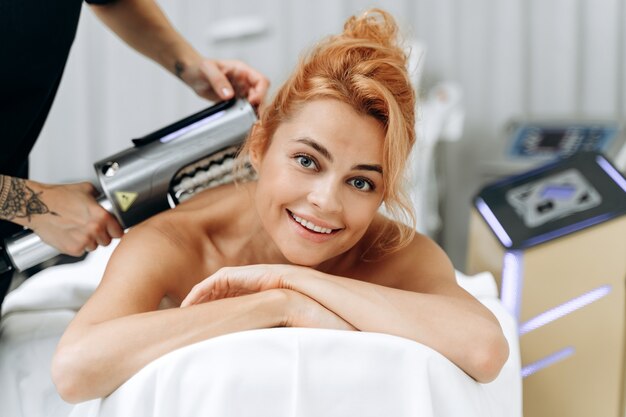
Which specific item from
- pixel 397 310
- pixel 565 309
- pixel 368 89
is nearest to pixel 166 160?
pixel 368 89

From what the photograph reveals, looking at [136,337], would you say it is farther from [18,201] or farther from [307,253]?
[18,201]

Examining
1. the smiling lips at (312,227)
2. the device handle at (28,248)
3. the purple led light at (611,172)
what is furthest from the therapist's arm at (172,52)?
the purple led light at (611,172)

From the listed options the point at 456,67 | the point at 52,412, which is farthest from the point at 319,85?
the point at 456,67

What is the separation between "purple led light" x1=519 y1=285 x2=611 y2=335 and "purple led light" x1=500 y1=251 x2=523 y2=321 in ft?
0.14

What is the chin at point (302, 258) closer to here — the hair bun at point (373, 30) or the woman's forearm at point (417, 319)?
the woman's forearm at point (417, 319)

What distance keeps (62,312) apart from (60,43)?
54 centimetres

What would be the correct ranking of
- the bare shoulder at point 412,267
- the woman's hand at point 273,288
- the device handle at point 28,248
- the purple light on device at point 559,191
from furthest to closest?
1. the purple light on device at point 559,191
2. the device handle at point 28,248
3. the bare shoulder at point 412,267
4. the woman's hand at point 273,288

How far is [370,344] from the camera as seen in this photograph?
3.23 ft

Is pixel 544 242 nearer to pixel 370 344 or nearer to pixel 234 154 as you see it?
pixel 234 154

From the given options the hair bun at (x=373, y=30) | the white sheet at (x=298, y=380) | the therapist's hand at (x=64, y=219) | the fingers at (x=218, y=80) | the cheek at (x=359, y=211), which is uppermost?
the hair bun at (x=373, y=30)

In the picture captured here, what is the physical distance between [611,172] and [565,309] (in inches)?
14.0

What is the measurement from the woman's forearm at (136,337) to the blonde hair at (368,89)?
12.9 inches

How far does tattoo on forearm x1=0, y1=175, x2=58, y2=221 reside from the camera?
4.58 feet

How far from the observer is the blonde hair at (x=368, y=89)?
4.01ft
